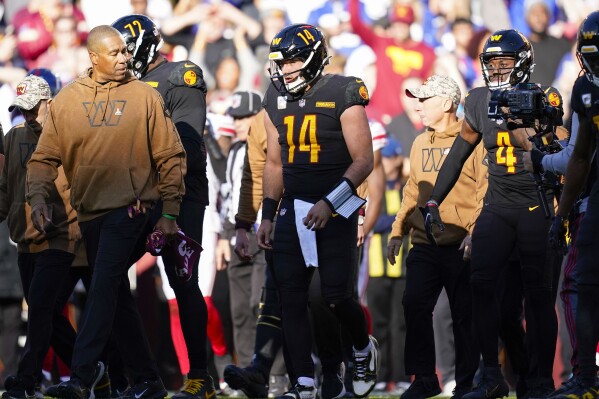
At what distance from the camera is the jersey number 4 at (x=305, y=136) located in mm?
8516

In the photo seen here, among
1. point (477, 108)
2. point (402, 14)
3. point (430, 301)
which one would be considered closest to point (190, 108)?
point (477, 108)

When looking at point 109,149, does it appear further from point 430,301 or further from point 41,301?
point 430,301

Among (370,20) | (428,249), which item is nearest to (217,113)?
(370,20)

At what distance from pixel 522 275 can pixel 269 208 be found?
5.26 ft

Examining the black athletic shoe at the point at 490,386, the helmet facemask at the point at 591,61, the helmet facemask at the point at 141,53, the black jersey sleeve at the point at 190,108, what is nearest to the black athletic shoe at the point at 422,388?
the black athletic shoe at the point at 490,386

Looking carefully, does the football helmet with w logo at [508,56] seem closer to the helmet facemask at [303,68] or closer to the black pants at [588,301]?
the helmet facemask at [303,68]

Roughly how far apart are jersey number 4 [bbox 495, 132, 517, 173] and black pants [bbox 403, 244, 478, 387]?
86cm

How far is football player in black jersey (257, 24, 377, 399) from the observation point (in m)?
8.43

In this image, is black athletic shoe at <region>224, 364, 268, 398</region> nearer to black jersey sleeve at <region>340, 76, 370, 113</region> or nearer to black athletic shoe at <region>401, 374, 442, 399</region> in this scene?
black athletic shoe at <region>401, 374, 442, 399</region>

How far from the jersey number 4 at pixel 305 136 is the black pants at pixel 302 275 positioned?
37cm

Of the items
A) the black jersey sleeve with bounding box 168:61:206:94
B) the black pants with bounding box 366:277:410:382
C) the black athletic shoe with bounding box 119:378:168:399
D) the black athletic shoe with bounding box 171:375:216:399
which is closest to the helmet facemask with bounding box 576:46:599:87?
the black jersey sleeve with bounding box 168:61:206:94

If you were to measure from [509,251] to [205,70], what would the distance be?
564 centimetres

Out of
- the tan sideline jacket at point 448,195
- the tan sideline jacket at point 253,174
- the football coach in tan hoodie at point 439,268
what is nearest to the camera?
the football coach in tan hoodie at point 439,268

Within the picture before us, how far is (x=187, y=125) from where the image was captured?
898cm
